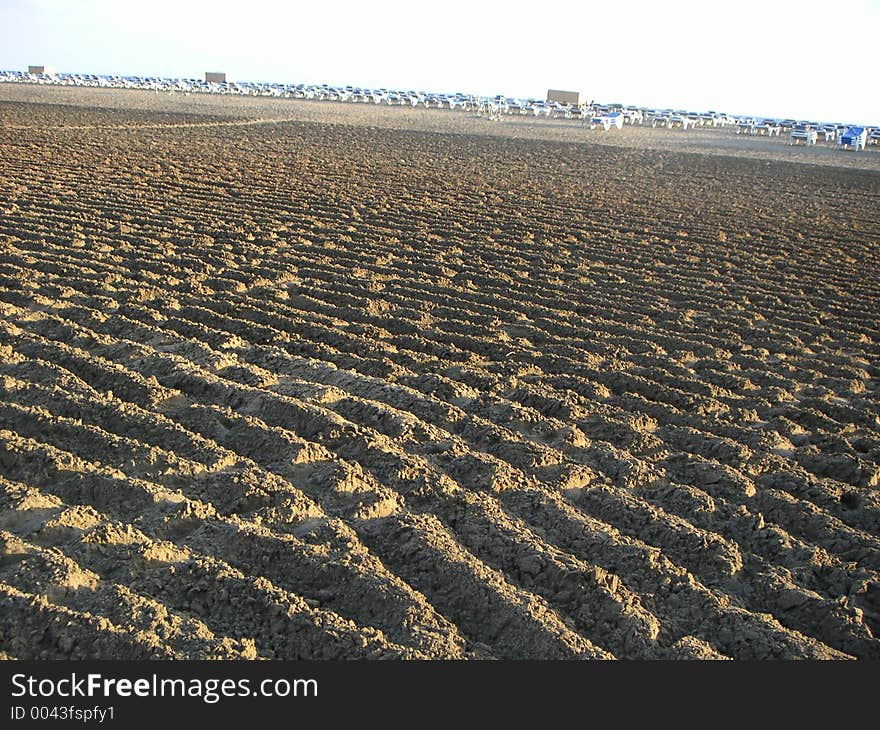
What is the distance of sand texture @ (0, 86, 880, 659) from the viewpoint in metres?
3.26

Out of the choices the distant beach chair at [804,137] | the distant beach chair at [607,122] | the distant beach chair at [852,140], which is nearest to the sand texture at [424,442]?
the distant beach chair at [852,140]

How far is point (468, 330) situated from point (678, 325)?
1.91 m

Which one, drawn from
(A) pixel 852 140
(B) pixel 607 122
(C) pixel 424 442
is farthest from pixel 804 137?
(C) pixel 424 442

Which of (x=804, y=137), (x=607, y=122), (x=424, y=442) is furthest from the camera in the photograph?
(x=607, y=122)

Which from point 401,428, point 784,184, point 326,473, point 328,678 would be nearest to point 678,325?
point 401,428

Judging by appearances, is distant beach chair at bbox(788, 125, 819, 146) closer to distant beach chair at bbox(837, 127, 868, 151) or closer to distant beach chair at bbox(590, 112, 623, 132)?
distant beach chair at bbox(837, 127, 868, 151)

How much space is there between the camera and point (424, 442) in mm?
4621

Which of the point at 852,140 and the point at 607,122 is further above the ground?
the point at 607,122

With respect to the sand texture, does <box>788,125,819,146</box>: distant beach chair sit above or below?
above

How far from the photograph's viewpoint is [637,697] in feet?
9.34

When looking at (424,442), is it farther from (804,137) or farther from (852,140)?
(804,137)

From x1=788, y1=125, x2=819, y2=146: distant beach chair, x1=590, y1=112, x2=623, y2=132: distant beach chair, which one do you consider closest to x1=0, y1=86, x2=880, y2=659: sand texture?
x1=788, y1=125, x2=819, y2=146: distant beach chair

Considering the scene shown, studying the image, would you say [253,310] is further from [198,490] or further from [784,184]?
[784,184]

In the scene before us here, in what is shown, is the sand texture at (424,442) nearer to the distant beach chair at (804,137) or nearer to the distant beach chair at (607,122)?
the distant beach chair at (804,137)
